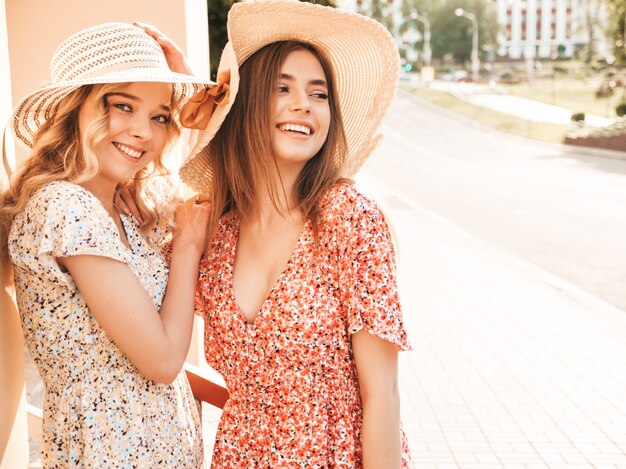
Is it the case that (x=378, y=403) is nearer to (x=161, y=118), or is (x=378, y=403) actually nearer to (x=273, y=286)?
(x=273, y=286)

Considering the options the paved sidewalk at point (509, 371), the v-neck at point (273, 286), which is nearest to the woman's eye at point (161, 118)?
the v-neck at point (273, 286)

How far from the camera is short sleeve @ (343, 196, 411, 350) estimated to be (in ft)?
6.00

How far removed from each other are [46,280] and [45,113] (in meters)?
0.51

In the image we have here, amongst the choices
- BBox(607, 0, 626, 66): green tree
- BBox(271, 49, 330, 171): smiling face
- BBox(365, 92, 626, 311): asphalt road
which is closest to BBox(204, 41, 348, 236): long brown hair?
BBox(271, 49, 330, 171): smiling face

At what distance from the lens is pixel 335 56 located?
7.63 feet

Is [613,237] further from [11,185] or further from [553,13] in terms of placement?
[553,13]

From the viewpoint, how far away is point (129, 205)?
220cm

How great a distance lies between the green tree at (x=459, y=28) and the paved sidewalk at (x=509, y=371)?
3136 inches

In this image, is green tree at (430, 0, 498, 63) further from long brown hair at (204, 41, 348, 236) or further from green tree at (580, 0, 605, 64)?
long brown hair at (204, 41, 348, 236)

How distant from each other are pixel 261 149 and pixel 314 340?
58cm

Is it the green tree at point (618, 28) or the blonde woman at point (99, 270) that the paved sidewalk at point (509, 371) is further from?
the green tree at point (618, 28)

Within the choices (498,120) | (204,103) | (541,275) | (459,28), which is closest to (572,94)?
(498,120)

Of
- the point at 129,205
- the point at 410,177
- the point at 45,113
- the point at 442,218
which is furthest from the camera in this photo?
the point at 410,177

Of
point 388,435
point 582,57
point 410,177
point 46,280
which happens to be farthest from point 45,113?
point 582,57
